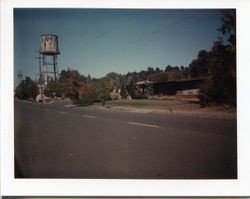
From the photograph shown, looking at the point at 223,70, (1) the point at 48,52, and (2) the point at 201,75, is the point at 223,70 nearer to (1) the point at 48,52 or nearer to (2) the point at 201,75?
(2) the point at 201,75

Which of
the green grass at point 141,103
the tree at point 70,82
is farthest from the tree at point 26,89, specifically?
the green grass at point 141,103

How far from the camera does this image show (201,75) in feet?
12.6

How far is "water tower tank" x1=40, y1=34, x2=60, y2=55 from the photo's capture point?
381 cm

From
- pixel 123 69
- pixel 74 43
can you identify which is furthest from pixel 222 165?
pixel 74 43

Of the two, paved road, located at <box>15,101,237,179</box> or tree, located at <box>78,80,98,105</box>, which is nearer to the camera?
paved road, located at <box>15,101,237,179</box>

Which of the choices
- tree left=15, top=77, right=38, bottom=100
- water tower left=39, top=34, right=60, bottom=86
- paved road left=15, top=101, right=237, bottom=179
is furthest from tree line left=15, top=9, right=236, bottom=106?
paved road left=15, top=101, right=237, bottom=179

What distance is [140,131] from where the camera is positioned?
12.9ft

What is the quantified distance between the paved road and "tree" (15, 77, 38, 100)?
8 centimetres

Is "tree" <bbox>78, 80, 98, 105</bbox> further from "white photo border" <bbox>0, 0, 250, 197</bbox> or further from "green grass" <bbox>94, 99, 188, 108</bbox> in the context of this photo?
"white photo border" <bbox>0, 0, 250, 197</bbox>

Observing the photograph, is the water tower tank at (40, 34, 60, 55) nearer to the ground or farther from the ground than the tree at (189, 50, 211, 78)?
farther from the ground

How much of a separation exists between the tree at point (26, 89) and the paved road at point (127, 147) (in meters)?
0.08

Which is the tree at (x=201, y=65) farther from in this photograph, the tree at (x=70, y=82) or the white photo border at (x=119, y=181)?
the tree at (x=70, y=82)

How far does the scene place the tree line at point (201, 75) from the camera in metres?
3.77

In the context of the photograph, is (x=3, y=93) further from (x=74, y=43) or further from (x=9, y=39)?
(x=74, y=43)
